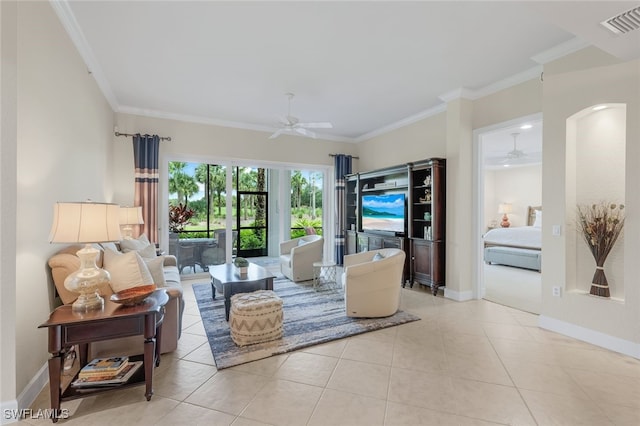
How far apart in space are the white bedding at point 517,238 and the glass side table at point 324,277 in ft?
11.9

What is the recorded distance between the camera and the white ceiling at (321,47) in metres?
2.56

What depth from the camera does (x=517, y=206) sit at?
9352 millimetres

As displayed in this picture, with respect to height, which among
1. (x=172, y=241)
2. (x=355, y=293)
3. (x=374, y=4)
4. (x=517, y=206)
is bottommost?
(x=355, y=293)

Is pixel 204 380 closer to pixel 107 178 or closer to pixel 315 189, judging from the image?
pixel 107 178

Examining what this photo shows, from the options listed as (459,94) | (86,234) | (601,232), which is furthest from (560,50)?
(86,234)

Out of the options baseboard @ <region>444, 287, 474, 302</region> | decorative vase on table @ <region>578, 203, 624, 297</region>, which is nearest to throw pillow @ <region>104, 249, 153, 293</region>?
baseboard @ <region>444, 287, 474, 302</region>

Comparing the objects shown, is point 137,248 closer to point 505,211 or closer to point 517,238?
point 517,238

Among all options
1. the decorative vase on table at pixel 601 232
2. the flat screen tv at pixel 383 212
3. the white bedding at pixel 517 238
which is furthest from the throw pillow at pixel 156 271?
the white bedding at pixel 517 238

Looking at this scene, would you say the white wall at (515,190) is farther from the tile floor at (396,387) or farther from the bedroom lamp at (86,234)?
the bedroom lamp at (86,234)

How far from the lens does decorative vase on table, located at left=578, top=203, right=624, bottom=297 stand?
2.92 metres

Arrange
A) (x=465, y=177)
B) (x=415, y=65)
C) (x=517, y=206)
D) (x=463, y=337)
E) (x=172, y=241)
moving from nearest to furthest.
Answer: (x=463, y=337), (x=415, y=65), (x=465, y=177), (x=172, y=241), (x=517, y=206)

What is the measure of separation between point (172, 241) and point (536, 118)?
6.06m

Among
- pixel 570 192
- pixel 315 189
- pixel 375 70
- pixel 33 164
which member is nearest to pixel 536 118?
pixel 570 192

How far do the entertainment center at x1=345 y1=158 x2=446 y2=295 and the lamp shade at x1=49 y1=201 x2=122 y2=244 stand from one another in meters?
4.13
